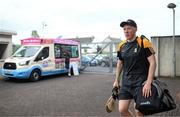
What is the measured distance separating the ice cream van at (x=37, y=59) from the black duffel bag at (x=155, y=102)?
1195 centimetres

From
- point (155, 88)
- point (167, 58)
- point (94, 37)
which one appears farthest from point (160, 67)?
point (94, 37)

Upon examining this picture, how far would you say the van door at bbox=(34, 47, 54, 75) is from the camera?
666 inches

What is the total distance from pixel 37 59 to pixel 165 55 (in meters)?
7.63

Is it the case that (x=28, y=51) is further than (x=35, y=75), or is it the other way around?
(x=28, y=51)

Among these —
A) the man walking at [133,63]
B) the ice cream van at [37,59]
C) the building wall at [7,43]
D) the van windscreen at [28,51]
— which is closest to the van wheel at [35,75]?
the ice cream van at [37,59]

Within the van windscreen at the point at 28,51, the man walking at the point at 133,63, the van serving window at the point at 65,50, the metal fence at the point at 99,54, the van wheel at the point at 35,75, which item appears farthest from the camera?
the metal fence at the point at 99,54

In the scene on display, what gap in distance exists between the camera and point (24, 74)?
15.8 metres

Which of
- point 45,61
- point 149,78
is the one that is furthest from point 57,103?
point 45,61

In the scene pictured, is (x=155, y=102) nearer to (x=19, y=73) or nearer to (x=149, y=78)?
(x=149, y=78)

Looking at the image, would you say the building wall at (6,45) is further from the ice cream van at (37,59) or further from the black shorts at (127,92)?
the black shorts at (127,92)

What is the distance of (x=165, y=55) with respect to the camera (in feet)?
60.3

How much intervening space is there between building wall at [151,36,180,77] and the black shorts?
13614mm

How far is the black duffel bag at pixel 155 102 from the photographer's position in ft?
14.6

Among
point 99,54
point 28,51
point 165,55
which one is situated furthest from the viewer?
point 99,54
